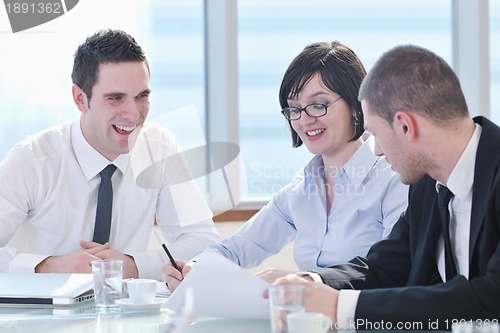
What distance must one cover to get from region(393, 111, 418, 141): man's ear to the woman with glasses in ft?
1.99

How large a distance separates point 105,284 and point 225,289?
42 centimetres

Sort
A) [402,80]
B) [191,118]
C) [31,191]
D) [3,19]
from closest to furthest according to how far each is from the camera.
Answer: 1. [402,80]
2. [31,191]
3. [3,19]
4. [191,118]

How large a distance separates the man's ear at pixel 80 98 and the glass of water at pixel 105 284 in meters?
1.21

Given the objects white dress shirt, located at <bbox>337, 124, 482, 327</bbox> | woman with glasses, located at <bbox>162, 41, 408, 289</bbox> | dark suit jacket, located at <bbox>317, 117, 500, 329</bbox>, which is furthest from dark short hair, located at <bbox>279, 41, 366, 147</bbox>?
white dress shirt, located at <bbox>337, 124, 482, 327</bbox>

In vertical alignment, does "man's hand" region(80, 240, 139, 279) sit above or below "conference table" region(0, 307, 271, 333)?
below

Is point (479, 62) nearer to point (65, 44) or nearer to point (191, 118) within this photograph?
point (191, 118)

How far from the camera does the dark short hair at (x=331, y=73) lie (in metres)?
2.63

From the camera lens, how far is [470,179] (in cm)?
191

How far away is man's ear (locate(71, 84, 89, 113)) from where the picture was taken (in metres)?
3.12

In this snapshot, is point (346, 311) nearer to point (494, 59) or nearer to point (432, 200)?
point (432, 200)

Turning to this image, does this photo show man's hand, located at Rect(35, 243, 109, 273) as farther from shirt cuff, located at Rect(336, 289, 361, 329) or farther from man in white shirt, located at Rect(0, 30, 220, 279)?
shirt cuff, located at Rect(336, 289, 361, 329)

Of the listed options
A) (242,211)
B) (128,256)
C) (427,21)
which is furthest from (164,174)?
(427,21)

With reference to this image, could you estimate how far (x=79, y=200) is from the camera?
9.82 feet

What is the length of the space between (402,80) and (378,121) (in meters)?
0.13
